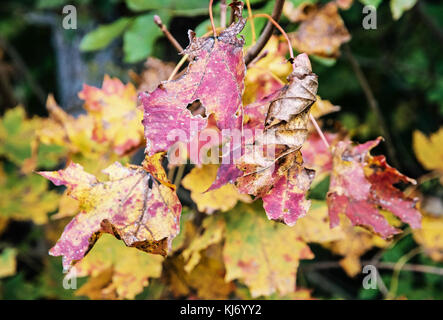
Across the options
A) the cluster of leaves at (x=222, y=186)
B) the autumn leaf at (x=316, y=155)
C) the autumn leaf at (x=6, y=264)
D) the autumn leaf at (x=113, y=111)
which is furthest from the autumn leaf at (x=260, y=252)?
the autumn leaf at (x=6, y=264)

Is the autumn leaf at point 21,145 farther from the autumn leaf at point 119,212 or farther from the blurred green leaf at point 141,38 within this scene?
the autumn leaf at point 119,212

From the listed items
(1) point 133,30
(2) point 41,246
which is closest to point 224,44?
(1) point 133,30

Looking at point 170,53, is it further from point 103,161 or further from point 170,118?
point 170,118

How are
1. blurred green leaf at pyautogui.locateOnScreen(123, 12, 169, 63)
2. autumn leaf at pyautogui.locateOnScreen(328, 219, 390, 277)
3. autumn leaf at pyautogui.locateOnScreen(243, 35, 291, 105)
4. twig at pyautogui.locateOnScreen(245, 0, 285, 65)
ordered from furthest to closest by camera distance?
1. autumn leaf at pyautogui.locateOnScreen(328, 219, 390, 277)
2. blurred green leaf at pyautogui.locateOnScreen(123, 12, 169, 63)
3. autumn leaf at pyautogui.locateOnScreen(243, 35, 291, 105)
4. twig at pyautogui.locateOnScreen(245, 0, 285, 65)

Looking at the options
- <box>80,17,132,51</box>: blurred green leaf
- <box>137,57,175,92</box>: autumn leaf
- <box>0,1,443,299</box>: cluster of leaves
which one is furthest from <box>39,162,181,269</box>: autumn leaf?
<box>80,17,132,51</box>: blurred green leaf

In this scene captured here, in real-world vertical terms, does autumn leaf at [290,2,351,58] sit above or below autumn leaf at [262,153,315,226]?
above

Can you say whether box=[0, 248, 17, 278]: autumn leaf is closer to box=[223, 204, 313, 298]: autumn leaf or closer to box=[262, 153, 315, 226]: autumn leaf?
box=[223, 204, 313, 298]: autumn leaf

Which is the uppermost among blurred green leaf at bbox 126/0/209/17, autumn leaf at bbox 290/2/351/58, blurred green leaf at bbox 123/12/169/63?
blurred green leaf at bbox 126/0/209/17
